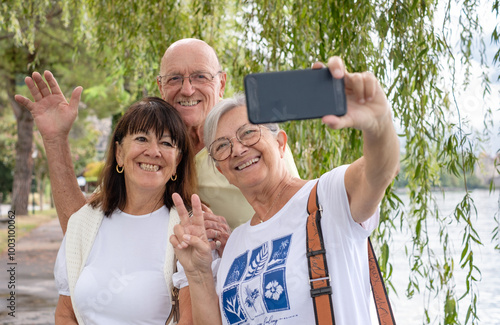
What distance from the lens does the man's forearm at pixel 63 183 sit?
2342 millimetres

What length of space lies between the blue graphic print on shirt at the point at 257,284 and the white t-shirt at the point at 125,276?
359 millimetres

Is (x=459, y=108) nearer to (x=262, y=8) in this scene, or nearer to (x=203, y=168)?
(x=262, y=8)

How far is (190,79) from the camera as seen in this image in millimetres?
2500

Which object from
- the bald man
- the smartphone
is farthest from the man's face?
the smartphone

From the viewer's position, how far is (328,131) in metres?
3.17

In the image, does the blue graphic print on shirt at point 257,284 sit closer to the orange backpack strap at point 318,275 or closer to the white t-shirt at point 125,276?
the orange backpack strap at point 318,275

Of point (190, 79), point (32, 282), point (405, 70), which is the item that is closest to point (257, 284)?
point (190, 79)

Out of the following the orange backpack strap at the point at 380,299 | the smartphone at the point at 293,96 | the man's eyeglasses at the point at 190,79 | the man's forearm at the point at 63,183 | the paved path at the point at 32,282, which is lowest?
the paved path at the point at 32,282

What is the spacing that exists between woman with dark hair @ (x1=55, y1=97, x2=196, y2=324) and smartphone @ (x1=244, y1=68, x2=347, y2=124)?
0.90 metres

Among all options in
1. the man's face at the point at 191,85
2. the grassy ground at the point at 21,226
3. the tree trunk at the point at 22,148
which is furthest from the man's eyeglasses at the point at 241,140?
the tree trunk at the point at 22,148

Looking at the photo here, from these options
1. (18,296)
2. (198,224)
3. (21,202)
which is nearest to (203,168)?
(198,224)

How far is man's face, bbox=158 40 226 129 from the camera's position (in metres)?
2.46

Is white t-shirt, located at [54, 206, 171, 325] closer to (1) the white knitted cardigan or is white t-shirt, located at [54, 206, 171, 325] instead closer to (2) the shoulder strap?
(1) the white knitted cardigan

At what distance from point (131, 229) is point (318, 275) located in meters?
0.85
